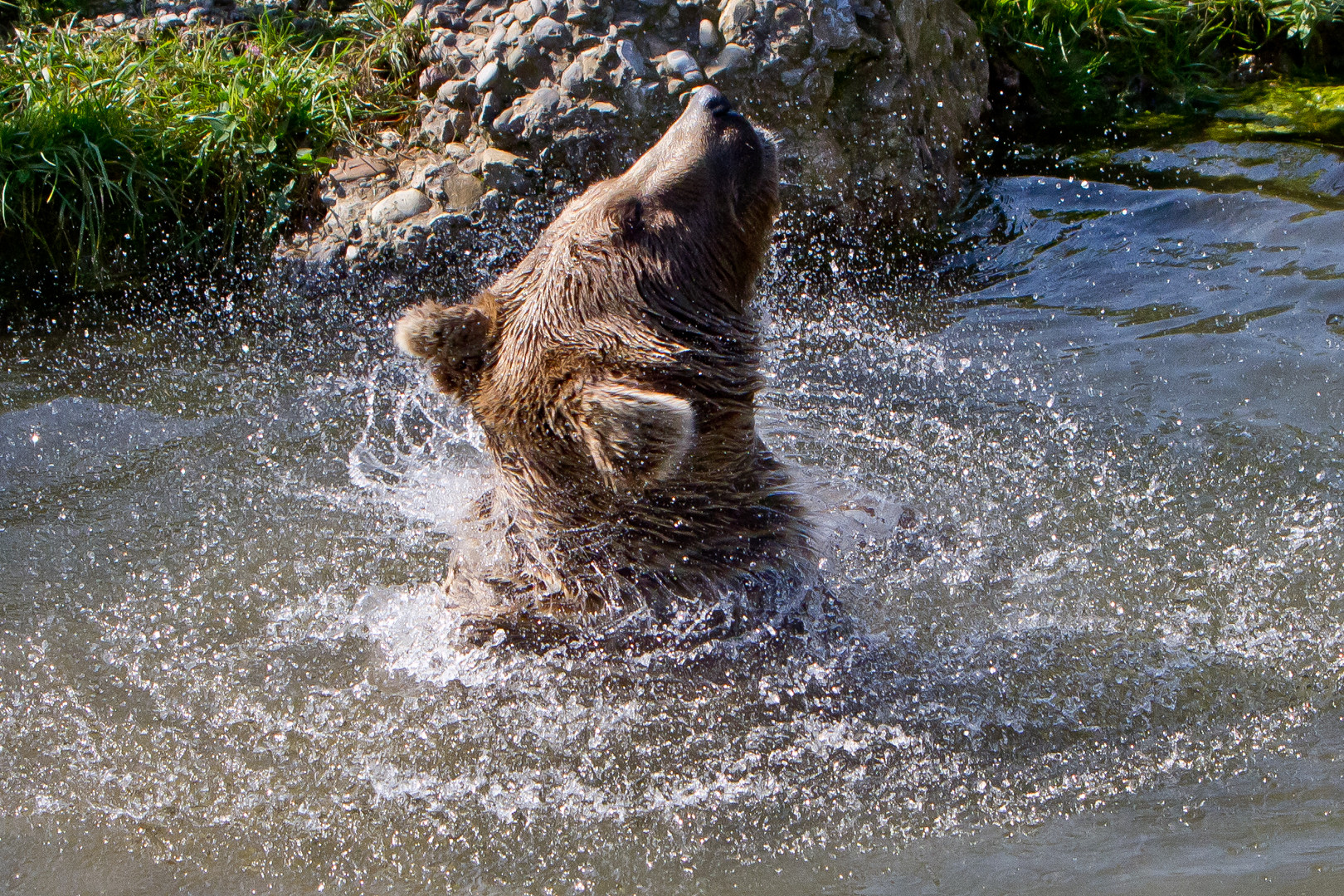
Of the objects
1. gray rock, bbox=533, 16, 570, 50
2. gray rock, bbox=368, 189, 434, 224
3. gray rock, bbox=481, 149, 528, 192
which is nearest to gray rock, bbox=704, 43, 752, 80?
gray rock, bbox=533, 16, 570, 50

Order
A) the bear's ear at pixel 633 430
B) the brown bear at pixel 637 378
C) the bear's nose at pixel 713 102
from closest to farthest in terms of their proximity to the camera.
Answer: the bear's ear at pixel 633 430, the brown bear at pixel 637 378, the bear's nose at pixel 713 102

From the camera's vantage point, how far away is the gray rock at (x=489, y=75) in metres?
6.16

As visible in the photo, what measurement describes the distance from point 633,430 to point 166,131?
15.0 ft

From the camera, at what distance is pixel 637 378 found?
3.33m

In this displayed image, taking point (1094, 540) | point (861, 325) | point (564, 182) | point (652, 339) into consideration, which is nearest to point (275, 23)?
point (564, 182)

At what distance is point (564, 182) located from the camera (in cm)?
604

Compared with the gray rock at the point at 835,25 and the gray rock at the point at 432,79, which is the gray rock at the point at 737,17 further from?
the gray rock at the point at 432,79

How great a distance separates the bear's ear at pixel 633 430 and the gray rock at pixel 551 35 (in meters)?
3.47

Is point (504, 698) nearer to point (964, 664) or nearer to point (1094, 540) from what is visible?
point (964, 664)

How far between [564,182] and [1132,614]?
3548 millimetres

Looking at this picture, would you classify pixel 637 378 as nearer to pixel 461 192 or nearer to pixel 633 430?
pixel 633 430

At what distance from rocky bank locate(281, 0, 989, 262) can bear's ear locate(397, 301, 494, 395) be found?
2615mm

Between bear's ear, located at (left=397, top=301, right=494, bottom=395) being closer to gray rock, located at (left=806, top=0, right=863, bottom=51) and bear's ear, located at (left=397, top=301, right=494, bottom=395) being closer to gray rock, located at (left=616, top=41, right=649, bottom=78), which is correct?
gray rock, located at (left=616, top=41, right=649, bottom=78)

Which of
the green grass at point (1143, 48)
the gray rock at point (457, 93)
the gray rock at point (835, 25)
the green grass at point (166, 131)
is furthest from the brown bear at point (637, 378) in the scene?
the green grass at point (1143, 48)
